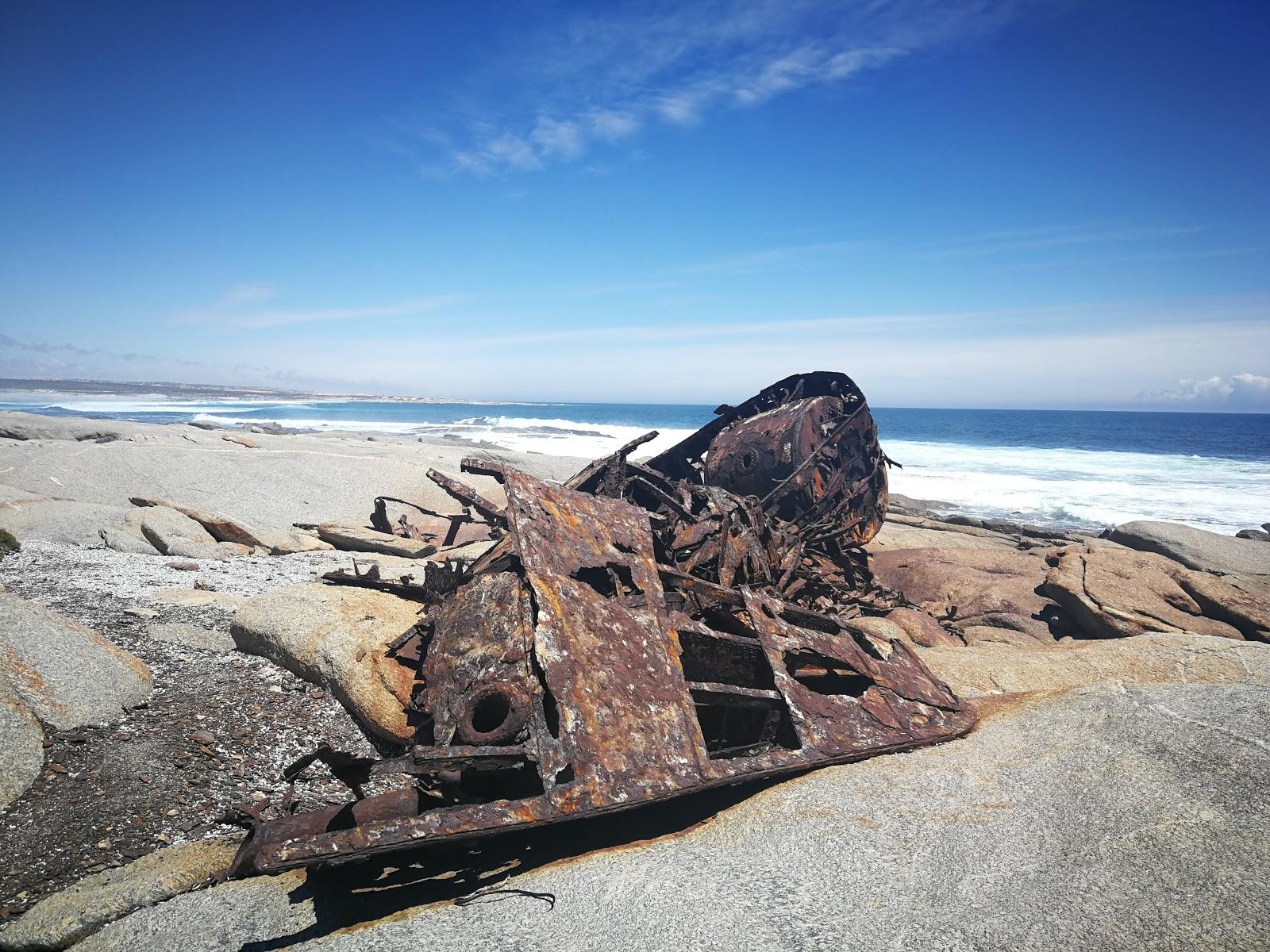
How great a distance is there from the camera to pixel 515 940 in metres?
2.70

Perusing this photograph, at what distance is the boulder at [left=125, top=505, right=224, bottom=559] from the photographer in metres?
9.34

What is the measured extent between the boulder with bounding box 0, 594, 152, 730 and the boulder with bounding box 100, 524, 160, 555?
4588 millimetres

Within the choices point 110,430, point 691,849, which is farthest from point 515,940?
point 110,430

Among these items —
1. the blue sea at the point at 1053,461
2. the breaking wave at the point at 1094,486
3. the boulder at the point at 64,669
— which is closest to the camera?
the boulder at the point at 64,669

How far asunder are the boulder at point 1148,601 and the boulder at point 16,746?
30.5ft

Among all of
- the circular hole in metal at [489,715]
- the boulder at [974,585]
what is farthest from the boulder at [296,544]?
the boulder at [974,585]

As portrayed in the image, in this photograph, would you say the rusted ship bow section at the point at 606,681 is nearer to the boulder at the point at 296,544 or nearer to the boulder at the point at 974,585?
the boulder at the point at 974,585

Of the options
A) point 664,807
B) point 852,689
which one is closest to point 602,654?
point 664,807

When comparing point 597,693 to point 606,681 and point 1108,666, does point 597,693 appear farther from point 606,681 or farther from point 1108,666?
point 1108,666

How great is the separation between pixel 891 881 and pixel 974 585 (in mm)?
7306

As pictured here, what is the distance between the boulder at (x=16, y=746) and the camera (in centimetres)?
371

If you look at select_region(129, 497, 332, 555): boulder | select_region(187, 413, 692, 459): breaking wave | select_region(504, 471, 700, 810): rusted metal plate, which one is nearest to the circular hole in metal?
select_region(504, 471, 700, 810): rusted metal plate

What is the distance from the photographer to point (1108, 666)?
224 inches

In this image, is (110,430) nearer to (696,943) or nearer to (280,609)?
(280,609)
